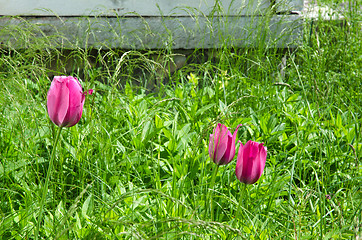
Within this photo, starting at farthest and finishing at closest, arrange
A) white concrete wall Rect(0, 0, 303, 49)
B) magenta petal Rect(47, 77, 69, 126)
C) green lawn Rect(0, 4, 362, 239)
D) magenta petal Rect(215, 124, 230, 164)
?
white concrete wall Rect(0, 0, 303, 49) → green lawn Rect(0, 4, 362, 239) → magenta petal Rect(215, 124, 230, 164) → magenta petal Rect(47, 77, 69, 126)

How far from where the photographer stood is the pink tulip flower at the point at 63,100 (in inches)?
36.1

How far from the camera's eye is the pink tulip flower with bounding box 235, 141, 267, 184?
1.00 m

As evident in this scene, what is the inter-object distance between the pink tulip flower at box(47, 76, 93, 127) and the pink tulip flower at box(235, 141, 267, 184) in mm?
426

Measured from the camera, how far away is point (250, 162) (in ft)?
3.28

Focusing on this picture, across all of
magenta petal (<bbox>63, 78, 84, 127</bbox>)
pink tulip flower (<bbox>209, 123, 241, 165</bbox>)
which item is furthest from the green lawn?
magenta petal (<bbox>63, 78, 84, 127</bbox>)

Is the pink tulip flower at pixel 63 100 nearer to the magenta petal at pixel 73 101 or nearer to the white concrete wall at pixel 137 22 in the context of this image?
the magenta petal at pixel 73 101

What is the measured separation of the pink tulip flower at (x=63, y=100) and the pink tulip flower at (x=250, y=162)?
43cm

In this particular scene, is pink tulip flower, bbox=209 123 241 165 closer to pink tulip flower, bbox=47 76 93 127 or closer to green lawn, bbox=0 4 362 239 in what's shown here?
green lawn, bbox=0 4 362 239

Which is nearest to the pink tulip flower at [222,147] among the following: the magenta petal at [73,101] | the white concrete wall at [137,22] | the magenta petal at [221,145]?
the magenta petal at [221,145]

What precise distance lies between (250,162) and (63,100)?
48 cm

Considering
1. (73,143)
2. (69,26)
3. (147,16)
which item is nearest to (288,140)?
(73,143)

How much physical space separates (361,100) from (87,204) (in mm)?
1883

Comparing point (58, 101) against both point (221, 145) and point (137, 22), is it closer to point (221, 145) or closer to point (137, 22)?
point (221, 145)

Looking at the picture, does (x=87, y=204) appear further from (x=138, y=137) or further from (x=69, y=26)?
(x=69, y=26)
